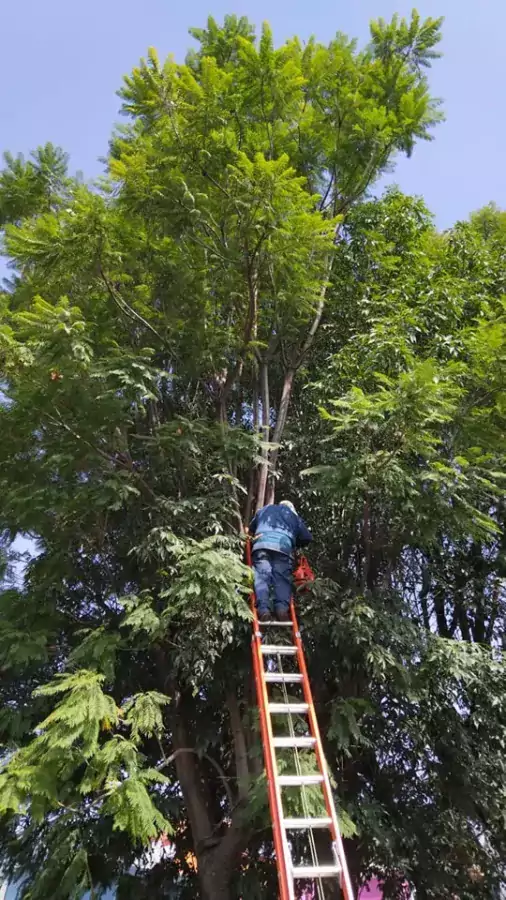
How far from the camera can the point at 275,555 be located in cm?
592

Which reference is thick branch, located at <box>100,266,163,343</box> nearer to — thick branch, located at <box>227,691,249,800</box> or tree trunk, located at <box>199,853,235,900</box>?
thick branch, located at <box>227,691,249,800</box>

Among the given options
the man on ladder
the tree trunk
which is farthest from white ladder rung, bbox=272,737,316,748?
the tree trunk

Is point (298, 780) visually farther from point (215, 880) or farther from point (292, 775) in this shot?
point (215, 880)

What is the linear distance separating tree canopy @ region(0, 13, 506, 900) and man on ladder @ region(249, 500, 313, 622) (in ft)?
0.80

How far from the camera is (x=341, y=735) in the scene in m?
5.41

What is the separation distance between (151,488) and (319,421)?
7.73 feet

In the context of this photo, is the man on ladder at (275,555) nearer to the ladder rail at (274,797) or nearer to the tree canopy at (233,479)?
the tree canopy at (233,479)

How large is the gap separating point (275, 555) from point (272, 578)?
0.23 meters

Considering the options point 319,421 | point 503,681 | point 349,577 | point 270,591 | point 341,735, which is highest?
point 319,421

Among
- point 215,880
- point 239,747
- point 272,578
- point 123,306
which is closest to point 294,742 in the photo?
point 272,578

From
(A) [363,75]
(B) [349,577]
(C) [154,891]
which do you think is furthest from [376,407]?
(C) [154,891]

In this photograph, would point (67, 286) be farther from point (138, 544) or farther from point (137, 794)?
point (137, 794)

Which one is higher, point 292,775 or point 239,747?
point 239,747

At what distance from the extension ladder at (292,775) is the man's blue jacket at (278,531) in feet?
1.11
